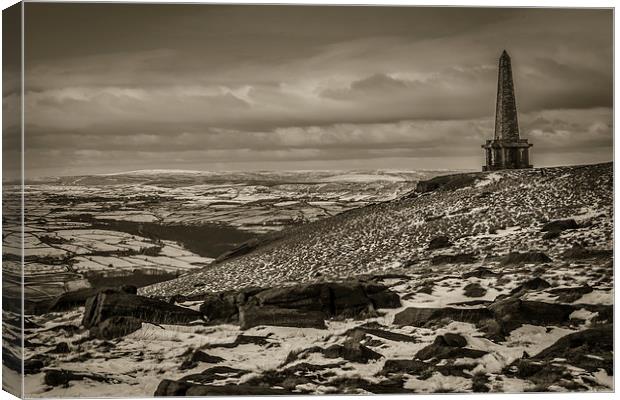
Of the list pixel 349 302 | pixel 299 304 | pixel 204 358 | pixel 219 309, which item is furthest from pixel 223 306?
pixel 349 302

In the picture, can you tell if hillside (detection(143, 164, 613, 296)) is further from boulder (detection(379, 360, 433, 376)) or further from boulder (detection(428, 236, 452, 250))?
boulder (detection(379, 360, 433, 376))

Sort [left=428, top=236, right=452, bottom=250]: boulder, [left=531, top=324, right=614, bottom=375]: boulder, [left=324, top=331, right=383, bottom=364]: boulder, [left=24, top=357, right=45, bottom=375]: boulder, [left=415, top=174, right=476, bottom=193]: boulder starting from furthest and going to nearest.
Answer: [left=415, top=174, right=476, bottom=193]: boulder → [left=428, top=236, right=452, bottom=250]: boulder → [left=531, top=324, right=614, bottom=375]: boulder → [left=324, top=331, right=383, bottom=364]: boulder → [left=24, top=357, right=45, bottom=375]: boulder

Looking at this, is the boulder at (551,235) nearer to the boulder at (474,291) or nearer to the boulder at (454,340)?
the boulder at (474,291)

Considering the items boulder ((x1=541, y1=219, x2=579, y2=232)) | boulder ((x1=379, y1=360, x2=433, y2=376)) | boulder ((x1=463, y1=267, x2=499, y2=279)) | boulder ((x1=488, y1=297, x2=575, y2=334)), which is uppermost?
boulder ((x1=541, y1=219, x2=579, y2=232))

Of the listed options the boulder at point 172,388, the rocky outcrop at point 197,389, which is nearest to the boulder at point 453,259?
the rocky outcrop at point 197,389

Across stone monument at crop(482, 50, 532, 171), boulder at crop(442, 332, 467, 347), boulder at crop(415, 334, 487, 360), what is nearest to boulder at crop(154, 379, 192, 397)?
boulder at crop(415, 334, 487, 360)

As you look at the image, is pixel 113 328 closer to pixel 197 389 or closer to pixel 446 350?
pixel 197 389
